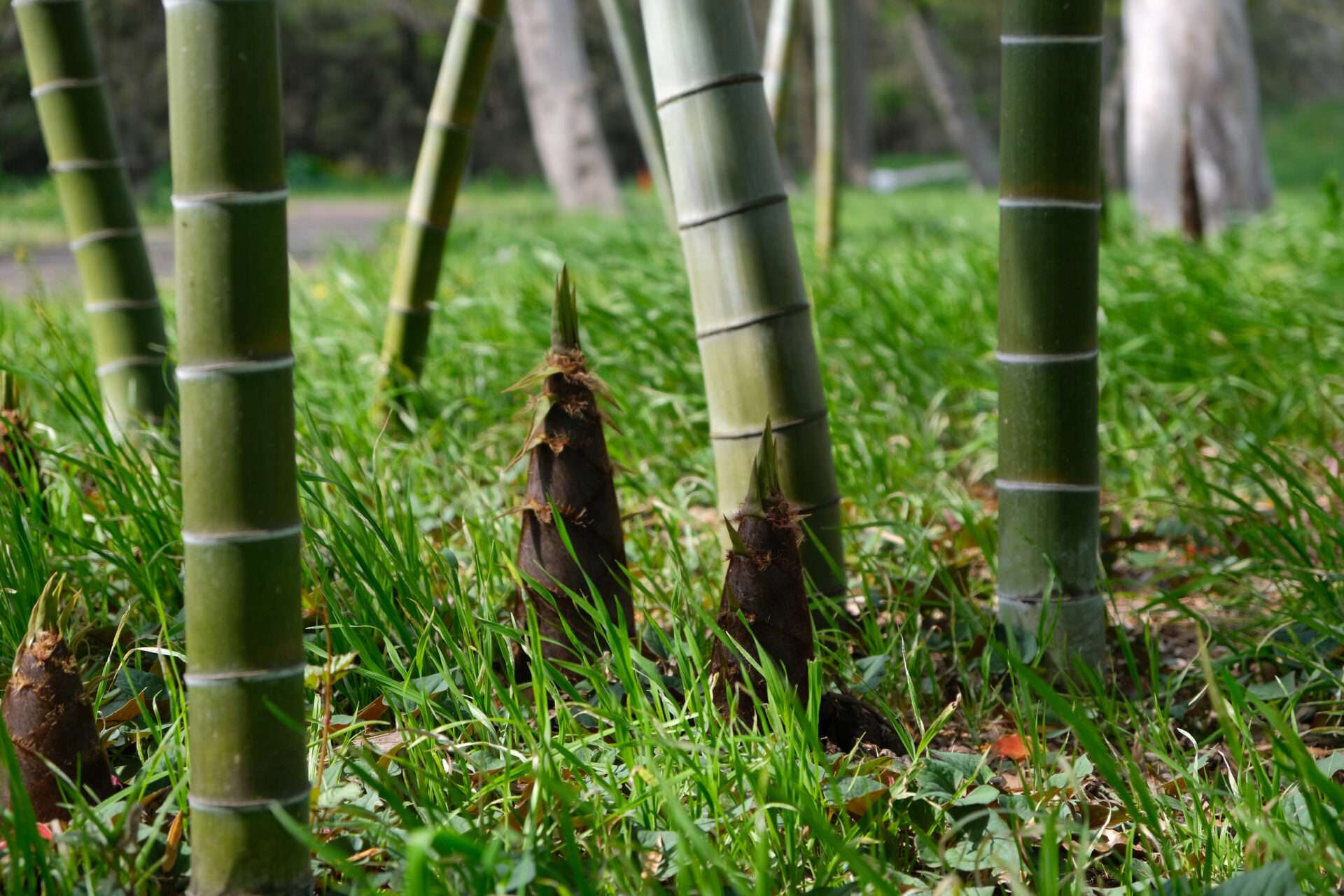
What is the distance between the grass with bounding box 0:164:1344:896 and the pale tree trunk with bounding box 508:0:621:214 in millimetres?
8217

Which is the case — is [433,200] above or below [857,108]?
below

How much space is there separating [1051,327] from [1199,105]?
6311 millimetres

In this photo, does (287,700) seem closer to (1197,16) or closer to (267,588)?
(267,588)

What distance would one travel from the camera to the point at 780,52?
391 cm

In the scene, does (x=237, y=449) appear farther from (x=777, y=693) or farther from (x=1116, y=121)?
(x=1116, y=121)

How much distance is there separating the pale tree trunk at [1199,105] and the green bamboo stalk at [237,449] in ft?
21.8

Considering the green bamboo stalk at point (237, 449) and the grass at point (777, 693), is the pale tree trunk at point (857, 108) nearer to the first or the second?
the grass at point (777, 693)

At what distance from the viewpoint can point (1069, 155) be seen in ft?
5.08

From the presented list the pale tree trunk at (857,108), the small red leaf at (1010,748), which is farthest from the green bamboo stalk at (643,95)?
the pale tree trunk at (857,108)

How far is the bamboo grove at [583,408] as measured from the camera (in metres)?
1.01

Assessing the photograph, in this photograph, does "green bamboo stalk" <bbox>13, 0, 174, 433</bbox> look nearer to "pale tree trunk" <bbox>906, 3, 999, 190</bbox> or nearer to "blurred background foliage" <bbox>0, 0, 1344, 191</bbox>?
"blurred background foliage" <bbox>0, 0, 1344, 191</bbox>

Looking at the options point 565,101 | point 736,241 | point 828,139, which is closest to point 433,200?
point 736,241

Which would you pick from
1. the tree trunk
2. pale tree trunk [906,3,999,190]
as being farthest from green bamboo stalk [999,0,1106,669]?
the tree trunk

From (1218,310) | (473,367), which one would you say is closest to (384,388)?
(473,367)
